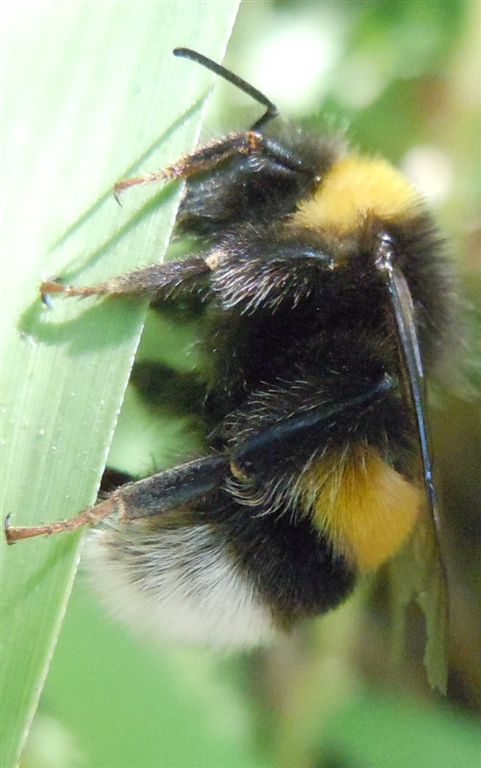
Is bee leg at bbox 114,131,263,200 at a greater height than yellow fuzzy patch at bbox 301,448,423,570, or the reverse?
bee leg at bbox 114,131,263,200

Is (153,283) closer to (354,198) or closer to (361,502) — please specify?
(354,198)

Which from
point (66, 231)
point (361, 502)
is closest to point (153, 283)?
point (66, 231)

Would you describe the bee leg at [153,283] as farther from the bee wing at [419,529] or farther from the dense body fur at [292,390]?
the bee wing at [419,529]

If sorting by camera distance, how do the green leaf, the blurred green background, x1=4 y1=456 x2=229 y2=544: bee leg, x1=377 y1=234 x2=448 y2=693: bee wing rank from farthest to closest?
the blurred green background < x1=4 y1=456 x2=229 y2=544: bee leg < x1=377 y1=234 x2=448 y2=693: bee wing < the green leaf

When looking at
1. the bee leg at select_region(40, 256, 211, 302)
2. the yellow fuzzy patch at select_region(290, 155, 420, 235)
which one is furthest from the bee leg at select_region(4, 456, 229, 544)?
the yellow fuzzy patch at select_region(290, 155, 420, 235)

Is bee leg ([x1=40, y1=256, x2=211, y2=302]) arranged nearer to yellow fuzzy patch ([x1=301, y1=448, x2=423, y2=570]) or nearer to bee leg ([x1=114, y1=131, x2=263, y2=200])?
bee leg ([x1=114, y1=131, x2=263, y2=200])

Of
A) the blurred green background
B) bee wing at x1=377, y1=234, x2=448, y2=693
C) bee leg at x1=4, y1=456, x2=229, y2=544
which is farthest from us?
the blurred green background

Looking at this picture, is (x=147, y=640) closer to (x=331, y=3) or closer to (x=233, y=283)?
(x=233, y=283)
